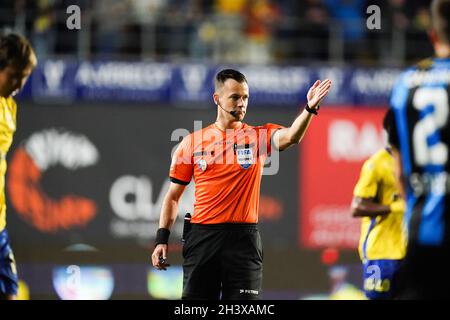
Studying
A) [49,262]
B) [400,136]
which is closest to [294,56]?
[49,262]

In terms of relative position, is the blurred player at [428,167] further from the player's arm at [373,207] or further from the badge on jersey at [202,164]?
the player's arm at [373,207]

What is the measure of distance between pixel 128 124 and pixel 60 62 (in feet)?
4.44

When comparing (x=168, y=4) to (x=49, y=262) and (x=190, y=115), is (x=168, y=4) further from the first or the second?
(x=49, y=262)

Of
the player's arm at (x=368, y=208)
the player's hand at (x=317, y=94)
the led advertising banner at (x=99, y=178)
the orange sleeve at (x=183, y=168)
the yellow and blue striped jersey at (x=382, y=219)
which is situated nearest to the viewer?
the player's hand at (x=317, y=94)

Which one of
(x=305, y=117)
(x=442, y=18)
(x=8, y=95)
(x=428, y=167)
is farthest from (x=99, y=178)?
(x=442, y=18)

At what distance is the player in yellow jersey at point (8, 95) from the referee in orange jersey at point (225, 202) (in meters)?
1.13

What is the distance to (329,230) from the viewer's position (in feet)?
48.5

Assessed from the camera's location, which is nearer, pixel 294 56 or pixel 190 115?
pixel 190 115

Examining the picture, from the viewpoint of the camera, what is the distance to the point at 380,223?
859 cm

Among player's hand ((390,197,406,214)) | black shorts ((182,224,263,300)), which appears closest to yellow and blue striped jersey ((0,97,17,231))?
black shorts ((182,224,263,300))

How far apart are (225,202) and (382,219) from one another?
5.99ft

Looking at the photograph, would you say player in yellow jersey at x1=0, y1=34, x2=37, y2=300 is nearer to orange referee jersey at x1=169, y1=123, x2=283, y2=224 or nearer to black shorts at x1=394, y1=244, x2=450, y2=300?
orange referee jersey at x1=169, y1=123, x2=283, y2=224

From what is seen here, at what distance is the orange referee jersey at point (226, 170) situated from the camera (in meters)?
7.43

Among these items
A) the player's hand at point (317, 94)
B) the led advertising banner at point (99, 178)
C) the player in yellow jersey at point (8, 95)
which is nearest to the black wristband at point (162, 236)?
the player in yellow jersey at point (8, 95)
